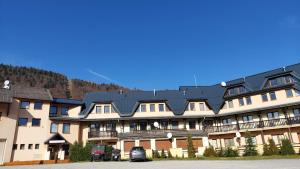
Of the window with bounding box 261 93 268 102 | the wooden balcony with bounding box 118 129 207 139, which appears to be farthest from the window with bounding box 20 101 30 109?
the window with bounding box 261 93 268 102

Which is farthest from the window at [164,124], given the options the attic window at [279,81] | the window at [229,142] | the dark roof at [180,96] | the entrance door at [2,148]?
the entrance door at [2,148]

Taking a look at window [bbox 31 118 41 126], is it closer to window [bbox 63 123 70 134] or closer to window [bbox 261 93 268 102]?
window [bbox 63 123 70 134]

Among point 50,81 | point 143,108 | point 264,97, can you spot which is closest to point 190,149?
point 143,108

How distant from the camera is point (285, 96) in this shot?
3569 cm

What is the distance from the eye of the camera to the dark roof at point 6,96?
33.1m

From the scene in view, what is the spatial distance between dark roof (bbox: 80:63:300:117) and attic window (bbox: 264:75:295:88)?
56 centimetres

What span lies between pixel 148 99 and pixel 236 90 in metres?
13.3

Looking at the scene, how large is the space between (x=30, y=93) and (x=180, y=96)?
22112 mm

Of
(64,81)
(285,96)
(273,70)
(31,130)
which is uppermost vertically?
(64,81)

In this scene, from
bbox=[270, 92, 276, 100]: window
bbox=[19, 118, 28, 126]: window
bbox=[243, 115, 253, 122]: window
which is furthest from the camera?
bbox=[243, 115, 253, 122]: window

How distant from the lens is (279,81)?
3712 centimetres

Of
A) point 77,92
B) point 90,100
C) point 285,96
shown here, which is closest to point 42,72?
point 77,92

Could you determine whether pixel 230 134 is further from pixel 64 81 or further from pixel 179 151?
pixel 64 81

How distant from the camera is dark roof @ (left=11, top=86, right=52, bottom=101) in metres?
35.8
